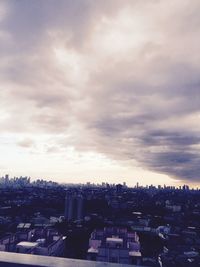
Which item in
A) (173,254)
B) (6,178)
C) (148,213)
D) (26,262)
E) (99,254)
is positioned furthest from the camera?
(6,178)

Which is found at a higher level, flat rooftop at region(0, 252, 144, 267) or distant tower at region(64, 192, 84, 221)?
flat rooftop at region(0, 252, 144, 267)

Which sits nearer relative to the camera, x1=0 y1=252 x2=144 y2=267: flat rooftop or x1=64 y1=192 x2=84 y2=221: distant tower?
x1=0 y1=252 x2=144 y2=267: flat rooftop

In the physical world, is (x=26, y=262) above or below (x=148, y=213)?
above

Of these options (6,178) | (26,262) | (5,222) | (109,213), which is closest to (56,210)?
(109,213)

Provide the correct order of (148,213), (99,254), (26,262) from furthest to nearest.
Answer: (148,213) < (99,254) < (26,262)

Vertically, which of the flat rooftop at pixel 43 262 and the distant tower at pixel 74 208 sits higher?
the flat rooftop at pixel 43 262

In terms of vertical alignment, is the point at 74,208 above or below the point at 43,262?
below

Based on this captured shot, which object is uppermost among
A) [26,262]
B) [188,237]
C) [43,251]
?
[26,262]

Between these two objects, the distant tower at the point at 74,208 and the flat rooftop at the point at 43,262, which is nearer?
the flat rooftop at the point at 43,262

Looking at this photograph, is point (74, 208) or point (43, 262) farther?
point (74, 208)

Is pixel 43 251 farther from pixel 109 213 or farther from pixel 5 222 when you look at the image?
pixel 109 213

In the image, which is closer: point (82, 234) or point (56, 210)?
point (82, 234)
